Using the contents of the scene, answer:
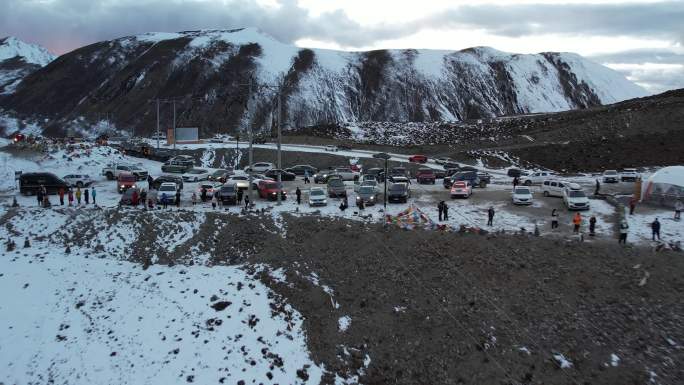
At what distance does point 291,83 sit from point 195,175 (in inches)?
4193

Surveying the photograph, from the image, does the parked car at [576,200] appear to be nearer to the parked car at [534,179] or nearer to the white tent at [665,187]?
the white tent at [665,187]

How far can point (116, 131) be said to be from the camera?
138 meters

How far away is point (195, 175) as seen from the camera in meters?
50.6

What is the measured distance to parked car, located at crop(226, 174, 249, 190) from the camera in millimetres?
44750

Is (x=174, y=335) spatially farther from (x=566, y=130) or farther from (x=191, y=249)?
(x=566, y=130)

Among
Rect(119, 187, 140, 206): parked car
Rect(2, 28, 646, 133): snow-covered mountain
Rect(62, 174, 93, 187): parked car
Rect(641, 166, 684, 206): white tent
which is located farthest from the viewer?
Rect(2, 28, 646, 133): snow-covered mountain

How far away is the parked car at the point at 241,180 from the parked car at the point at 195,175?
5.18 metres

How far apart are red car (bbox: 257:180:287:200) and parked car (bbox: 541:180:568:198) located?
812 inches

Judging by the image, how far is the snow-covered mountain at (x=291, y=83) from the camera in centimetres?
14475

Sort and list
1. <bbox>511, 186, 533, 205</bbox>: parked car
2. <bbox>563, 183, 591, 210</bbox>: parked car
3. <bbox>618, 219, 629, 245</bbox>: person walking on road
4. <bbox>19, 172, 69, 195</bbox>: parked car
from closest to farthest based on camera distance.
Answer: <bbox>618, 219, 629, 245</bbox>: person walking on road
<bbox>563, 183, 591, 210</bbox>: parked car
<bbox>511, 186, 533, 205</bbox>: parked car
<bbox>19, 172, 69, 195</bbox>: parked car

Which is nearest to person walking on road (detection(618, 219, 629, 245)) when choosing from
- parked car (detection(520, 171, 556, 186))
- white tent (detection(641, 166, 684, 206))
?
white tent (detection(641, 166, 684, 206))

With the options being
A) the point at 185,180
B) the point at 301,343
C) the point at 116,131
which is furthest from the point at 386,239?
the point at 116,131

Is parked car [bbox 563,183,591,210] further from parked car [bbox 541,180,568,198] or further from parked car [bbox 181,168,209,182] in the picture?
parked car [bbox 181,168,209,182]

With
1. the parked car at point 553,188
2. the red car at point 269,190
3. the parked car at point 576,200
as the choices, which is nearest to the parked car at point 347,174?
the red car at point 269,190
